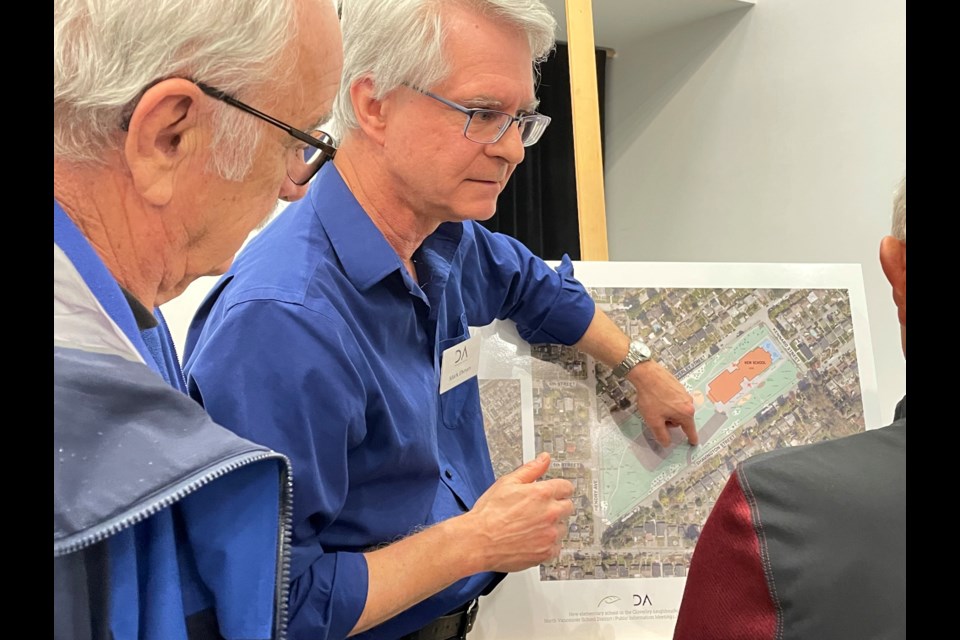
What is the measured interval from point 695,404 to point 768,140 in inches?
75.3

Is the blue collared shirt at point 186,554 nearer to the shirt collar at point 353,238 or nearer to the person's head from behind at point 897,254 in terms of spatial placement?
the shirt collar at point 353,238

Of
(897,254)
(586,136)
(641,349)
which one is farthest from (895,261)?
(586,136)

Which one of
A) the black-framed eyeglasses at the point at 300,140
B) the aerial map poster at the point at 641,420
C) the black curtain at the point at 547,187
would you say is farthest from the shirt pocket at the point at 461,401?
the black curtain at the point at 547,187

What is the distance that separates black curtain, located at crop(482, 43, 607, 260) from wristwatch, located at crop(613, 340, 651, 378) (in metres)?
1.70

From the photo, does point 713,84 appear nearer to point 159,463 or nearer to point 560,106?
point 560,106

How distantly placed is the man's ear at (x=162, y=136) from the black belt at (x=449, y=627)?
81cm

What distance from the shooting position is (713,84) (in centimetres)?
360

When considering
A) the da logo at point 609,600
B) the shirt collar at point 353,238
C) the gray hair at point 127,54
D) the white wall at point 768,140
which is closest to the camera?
the gray hair at point 127,54

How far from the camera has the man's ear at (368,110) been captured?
4.44ft

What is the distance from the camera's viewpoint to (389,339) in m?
1.27

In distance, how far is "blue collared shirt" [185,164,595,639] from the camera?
1059 millimetres

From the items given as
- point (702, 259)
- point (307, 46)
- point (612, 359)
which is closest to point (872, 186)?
point (702, 259)

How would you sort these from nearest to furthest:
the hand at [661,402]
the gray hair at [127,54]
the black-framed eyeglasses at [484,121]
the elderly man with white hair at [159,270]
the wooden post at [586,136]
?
the elderly man with white hair at [159,270] → the gray hair at [127,54] → the black-framed eyeglasses at [484,121] → the hand at [661,402] → the wooden post at [586,136]

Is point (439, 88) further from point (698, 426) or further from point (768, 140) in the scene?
point (768, 140)
